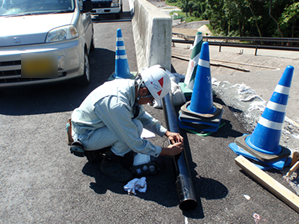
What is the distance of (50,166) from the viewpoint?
300 cm

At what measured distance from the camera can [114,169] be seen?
2.80 m

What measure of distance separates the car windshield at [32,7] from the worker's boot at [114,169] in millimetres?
3663

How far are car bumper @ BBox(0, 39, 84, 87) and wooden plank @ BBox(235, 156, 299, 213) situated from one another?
130 inches

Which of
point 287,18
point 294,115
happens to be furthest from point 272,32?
Result: point 294,115

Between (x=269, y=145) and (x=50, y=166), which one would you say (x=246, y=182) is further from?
(x=50, y=166)

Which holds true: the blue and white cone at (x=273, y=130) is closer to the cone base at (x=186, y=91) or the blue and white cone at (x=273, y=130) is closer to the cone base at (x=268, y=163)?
the cone base at (x=268, y=163)

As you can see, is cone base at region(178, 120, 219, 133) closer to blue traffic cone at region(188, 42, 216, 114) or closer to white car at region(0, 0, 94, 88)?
blue traffic cone at region(188, 42, 216, 114)

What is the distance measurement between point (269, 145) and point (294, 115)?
1627 millimetres

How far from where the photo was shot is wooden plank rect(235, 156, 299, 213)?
2363mm

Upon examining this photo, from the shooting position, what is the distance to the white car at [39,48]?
4.09 metres

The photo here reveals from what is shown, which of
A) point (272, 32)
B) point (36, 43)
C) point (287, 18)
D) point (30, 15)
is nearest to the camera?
point (36, 43)

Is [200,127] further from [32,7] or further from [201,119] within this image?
[32,7]

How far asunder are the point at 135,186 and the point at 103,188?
0.36m

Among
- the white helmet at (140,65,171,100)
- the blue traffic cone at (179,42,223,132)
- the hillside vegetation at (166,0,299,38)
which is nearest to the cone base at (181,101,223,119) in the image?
the blue traffic cone at (179,42,223,132)
